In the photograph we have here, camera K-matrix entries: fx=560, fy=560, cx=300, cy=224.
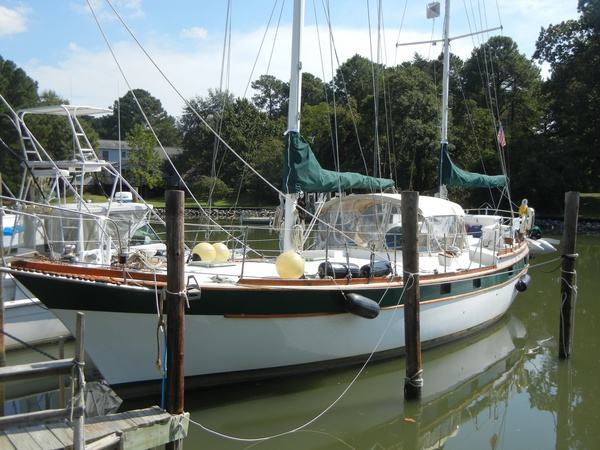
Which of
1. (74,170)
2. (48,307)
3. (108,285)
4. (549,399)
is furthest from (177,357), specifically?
(74,170)

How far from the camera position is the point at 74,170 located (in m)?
13.3

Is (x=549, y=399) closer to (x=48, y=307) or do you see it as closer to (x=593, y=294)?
(x=48, y=307)

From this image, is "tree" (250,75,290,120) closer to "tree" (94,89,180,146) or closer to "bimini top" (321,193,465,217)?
"tree" (94,89,180,146)

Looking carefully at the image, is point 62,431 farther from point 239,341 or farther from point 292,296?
point 292,296

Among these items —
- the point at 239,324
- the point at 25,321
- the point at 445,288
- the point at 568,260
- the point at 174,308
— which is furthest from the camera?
the point at 25,321

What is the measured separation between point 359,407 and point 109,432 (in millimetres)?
4307

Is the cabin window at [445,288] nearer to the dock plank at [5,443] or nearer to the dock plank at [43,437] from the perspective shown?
the dock plank at [43,437]

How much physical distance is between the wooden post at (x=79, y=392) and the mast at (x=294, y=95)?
5.49 meters

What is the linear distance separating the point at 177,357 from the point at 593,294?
580 inches

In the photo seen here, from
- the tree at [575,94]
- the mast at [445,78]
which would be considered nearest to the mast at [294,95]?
the mast at [445,78]

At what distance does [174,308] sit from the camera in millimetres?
6695

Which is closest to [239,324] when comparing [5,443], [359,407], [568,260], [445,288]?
[359,407]

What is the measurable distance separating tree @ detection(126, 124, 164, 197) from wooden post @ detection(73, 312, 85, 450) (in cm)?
4634

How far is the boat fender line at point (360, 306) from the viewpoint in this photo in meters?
8.98
